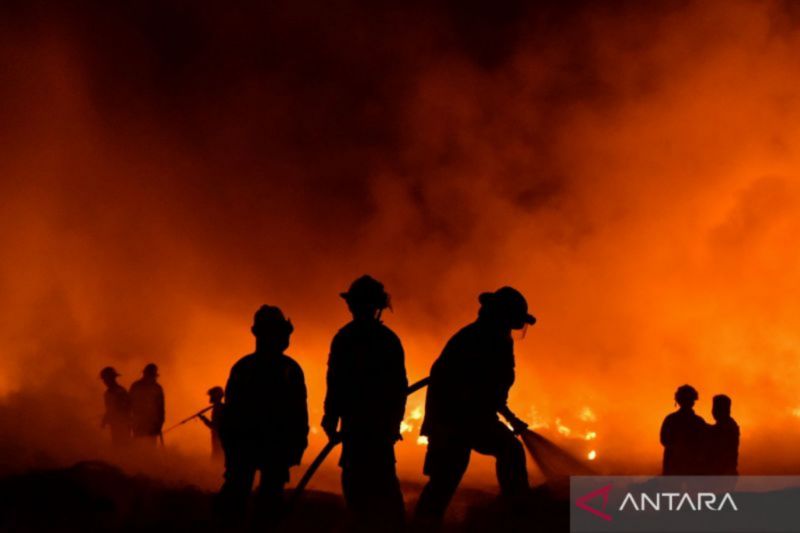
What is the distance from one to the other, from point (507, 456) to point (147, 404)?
6.34 meters

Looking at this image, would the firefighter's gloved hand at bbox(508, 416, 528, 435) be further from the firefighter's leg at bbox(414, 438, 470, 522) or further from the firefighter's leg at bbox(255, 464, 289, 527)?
the firefighter's leg at bbox(255, 464, 289, 527)

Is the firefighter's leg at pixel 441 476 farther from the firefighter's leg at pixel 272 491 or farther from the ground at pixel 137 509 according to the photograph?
the firefighter's leg at pixel 272 491

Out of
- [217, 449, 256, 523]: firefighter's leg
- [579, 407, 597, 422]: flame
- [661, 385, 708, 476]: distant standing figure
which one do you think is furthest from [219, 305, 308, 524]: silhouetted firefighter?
[579, 407, 597, 422]: flame

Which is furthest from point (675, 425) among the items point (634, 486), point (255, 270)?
point (255, 270)

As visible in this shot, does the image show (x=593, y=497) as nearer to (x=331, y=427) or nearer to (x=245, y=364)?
(x=331, y=427)

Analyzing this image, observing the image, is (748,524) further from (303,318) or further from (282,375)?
(303,318)

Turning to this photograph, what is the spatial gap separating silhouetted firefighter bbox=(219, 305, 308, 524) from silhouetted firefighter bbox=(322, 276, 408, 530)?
9.6 inches

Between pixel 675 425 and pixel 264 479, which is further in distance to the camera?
pixel 675 425

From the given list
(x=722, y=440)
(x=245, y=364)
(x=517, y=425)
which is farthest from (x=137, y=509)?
(x=722, y=440)

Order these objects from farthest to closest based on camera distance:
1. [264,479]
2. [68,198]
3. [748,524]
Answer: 1. [68,198]
2. [748,524]
3. [264,479]

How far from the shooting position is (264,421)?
224 inches

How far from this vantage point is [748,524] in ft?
21.3

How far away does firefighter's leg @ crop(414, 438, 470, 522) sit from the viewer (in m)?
5.70

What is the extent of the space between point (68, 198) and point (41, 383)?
479 centimetres
